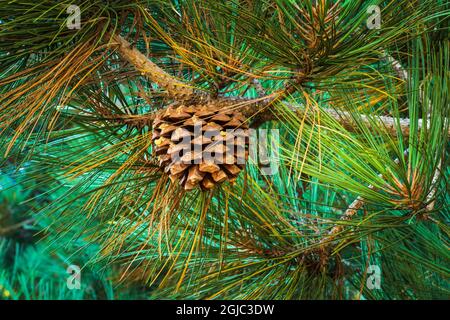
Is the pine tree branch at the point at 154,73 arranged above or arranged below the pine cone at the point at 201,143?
above

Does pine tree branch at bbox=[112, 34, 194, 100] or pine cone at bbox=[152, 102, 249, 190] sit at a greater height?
pine tree branch at bbox=[112, 34, 194, 100]

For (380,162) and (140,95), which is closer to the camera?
(380,162)

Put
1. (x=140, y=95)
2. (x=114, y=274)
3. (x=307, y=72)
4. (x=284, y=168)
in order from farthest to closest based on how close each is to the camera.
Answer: (x=114, y=274) → (x=284, y=168) → (x=140, y=95) → (x=307, y=72)

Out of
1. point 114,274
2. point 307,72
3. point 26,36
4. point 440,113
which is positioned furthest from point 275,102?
point 114,274

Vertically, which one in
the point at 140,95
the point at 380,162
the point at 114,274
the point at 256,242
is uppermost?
the point at 140,95
